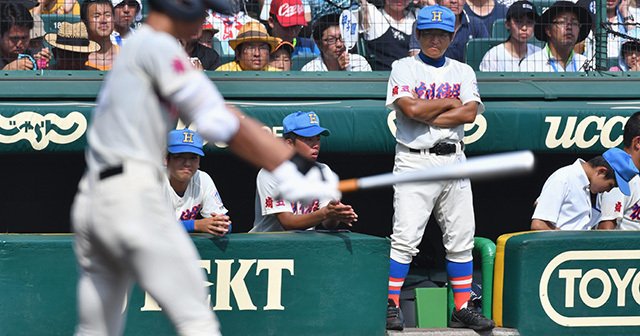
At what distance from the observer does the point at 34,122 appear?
23.0 ft

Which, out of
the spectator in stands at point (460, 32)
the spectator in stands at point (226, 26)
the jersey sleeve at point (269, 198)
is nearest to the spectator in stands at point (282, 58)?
the spectator in stands at point (226, 26)

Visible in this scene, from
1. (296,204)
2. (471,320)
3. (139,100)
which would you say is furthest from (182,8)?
(471,320)

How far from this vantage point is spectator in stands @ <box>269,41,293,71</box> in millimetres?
7715

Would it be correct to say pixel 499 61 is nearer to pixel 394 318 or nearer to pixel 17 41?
pixel 394 318

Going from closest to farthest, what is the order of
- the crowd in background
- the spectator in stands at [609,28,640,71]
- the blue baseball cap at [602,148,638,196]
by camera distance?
1. the blue baseball cap at [602,148,638,196]
2. the crowd in background
3. the spectator in stands at [609,28,640,71]

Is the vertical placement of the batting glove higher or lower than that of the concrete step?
higher

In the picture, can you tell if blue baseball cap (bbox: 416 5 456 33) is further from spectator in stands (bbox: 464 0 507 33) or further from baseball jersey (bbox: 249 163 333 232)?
spectator in stands (bbox: 464 0 507 33)

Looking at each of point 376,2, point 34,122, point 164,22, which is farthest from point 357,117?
point 164,22

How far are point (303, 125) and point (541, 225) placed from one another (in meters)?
1.55

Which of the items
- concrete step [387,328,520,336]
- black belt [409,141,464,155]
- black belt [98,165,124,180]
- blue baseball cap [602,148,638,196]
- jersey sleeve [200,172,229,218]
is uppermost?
black belt [98,165,124,180]

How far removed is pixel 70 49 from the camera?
7.53 meters

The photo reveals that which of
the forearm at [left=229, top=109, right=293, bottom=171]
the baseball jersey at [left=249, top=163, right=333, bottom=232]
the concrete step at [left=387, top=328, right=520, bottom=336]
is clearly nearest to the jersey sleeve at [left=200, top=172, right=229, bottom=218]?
the baseball jersey at [left=249, top=163, right=333, bottom=232]

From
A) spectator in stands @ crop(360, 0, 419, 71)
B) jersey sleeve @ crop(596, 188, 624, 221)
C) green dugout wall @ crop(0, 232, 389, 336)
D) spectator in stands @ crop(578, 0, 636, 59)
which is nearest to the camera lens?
green dugout wall @ crop(0, 232, 389, 336)

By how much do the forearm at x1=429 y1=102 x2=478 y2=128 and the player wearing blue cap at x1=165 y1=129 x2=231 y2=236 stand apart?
1296 mm
